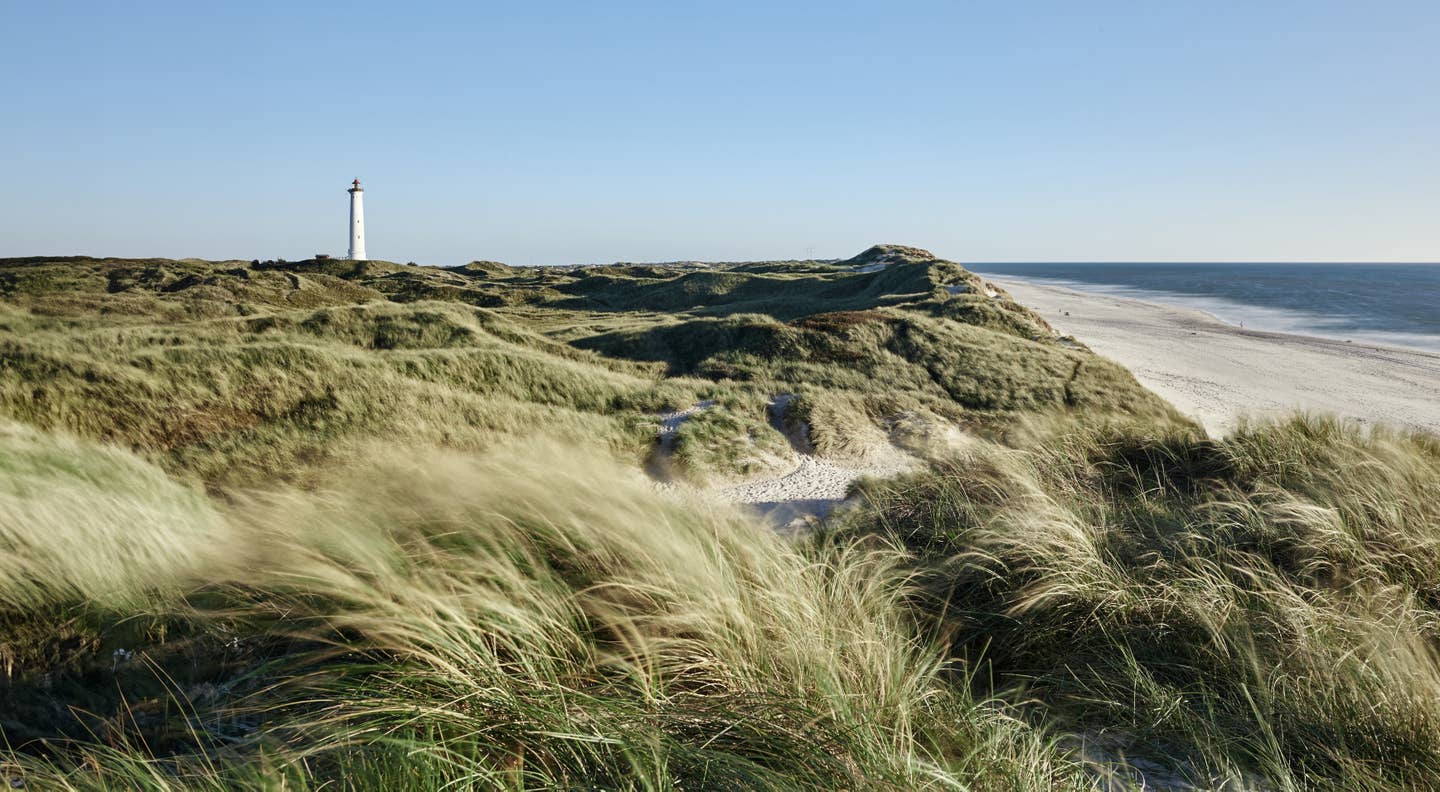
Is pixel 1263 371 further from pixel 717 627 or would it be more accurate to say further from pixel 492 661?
pixel 492 661

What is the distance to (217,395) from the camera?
1013cm

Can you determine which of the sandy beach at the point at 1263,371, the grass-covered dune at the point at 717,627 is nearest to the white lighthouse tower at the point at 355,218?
the sandy beach at the point at 1263,371

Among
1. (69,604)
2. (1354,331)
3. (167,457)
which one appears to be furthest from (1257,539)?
(1354,331)

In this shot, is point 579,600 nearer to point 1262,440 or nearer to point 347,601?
point 347,601

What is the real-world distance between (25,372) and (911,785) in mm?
12679

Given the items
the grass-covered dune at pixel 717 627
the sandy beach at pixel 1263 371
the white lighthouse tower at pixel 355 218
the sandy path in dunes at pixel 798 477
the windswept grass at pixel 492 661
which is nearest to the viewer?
the windswept grass at pixel 492 661

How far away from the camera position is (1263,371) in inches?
1126

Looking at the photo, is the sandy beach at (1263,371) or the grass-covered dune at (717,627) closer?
the grass-covered dune at (717,627)

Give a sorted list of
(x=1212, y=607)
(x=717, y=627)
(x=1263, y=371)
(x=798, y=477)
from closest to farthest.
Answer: (x=717, y=627), (x=1212, y=607), (x=798, y=477), (x=1263, y=371)

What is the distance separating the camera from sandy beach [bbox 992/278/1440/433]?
21016 mm

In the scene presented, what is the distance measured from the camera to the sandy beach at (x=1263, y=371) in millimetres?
21016

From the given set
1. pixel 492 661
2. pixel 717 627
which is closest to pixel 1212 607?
pixel 717 627

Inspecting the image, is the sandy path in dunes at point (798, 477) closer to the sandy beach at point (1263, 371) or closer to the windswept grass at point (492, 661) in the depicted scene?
the windswept grass at point (492, 661)

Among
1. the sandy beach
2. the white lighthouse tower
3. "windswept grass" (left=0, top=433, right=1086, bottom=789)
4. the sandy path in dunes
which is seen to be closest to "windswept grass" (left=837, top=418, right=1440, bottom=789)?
"windswept grass" (left=0, top=433, right=1086, bottom=789)
